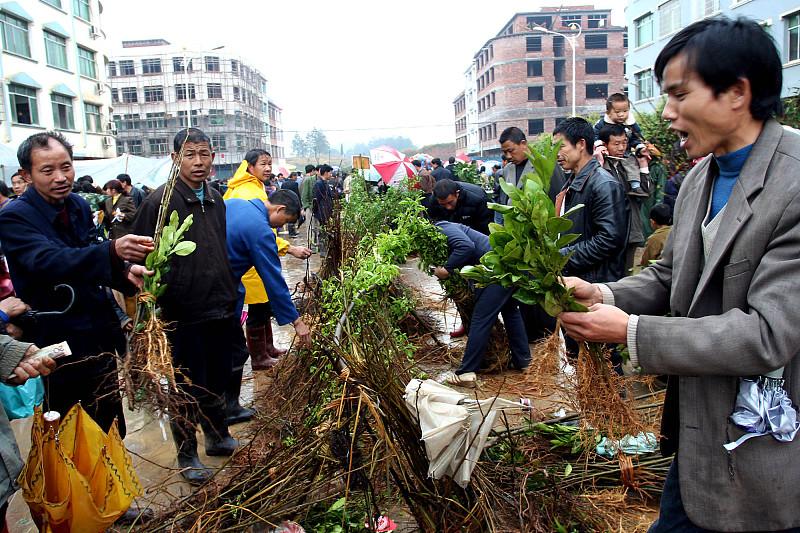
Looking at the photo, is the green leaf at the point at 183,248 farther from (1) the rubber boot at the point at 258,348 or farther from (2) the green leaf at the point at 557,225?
(1) the rubber boot at the point at 258,348

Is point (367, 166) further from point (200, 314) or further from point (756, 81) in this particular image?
point (756, 81)

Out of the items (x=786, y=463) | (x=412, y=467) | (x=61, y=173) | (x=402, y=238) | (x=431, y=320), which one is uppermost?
(x=61, y=173)

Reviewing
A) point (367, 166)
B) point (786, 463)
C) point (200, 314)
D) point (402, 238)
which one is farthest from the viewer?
point (367, 166)

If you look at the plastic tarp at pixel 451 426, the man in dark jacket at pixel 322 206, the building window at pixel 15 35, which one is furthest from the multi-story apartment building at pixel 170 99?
the plastic tarp at pixel 451 426

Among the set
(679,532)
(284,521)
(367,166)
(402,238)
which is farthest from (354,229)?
Result: (367,166)

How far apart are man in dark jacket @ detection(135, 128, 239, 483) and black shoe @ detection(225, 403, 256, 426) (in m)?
0.68

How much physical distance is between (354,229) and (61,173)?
12.4ft

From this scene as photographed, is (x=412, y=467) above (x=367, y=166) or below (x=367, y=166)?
below

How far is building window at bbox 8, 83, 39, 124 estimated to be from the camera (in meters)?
21.7

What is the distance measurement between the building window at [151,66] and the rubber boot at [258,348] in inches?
2300

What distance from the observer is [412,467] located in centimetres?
194

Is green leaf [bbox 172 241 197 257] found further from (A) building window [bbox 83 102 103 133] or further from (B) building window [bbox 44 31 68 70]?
(A) building window [bbox 83 102 103 133]

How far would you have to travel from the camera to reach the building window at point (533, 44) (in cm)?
5209

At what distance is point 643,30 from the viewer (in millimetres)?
27906
